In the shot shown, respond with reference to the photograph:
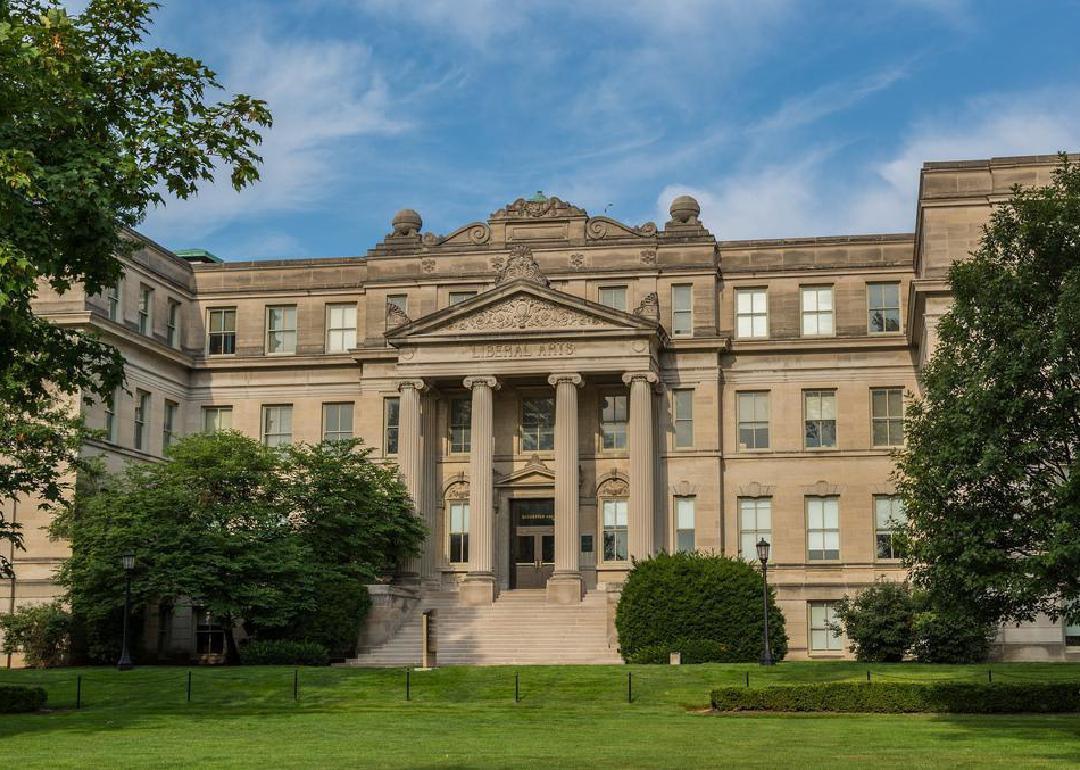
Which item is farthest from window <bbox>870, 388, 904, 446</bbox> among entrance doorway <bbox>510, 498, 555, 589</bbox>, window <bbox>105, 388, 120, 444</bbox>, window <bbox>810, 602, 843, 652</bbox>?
window <bbox>105, 388, 120, 444</bbox>

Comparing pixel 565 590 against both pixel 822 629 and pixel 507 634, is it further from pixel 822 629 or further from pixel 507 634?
pixel 822 629

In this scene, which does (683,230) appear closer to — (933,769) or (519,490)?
(519,490)

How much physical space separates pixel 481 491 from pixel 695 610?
39.8 feet

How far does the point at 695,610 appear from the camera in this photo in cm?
4631

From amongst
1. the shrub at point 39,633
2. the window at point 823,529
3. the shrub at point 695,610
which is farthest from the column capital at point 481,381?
the shrub at point 39,633

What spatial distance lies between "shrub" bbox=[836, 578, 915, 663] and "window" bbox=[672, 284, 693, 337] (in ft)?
48.6

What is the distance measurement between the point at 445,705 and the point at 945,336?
14.6 m

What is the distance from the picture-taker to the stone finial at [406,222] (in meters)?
61.7

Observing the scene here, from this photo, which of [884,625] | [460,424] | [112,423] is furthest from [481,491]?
[884,625]

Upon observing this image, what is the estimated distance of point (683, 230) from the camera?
195ft

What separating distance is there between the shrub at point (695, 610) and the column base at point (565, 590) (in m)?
5.71

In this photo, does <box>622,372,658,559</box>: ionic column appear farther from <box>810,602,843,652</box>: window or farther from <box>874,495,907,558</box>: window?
<box>874,495,907,558</box>: window

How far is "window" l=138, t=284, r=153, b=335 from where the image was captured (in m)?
59.2

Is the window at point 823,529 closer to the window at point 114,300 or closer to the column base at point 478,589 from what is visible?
the column base at point 478,589
